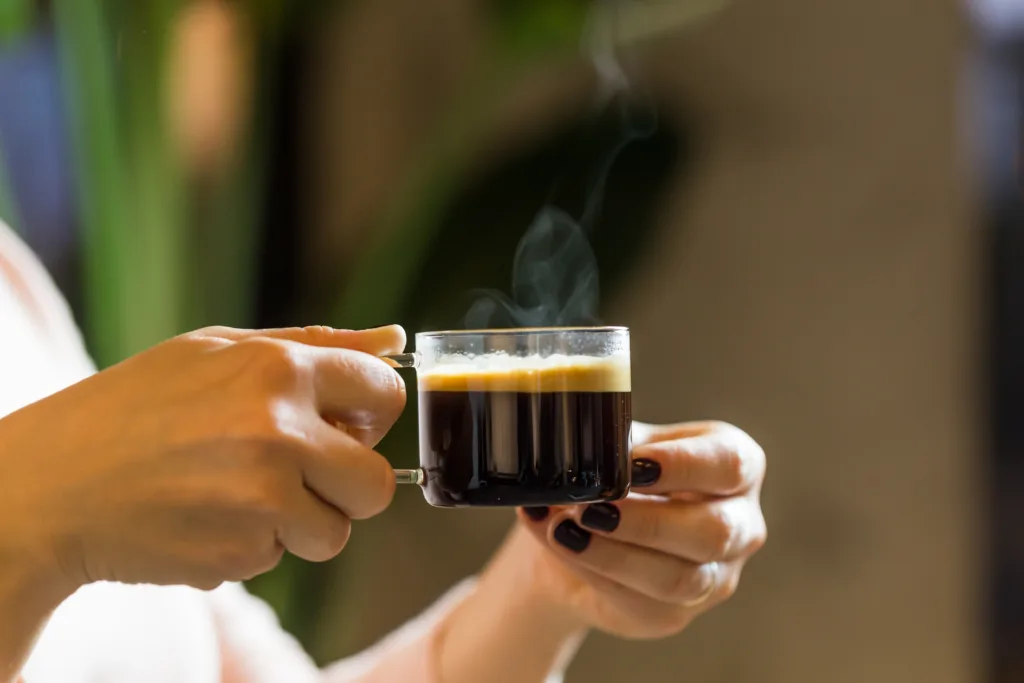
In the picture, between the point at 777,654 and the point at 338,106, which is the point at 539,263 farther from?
the point at 777,654

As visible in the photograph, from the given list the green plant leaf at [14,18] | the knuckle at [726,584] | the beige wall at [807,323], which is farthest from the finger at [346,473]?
the beige wall at [807,323]

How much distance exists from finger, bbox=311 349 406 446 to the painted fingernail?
274 millimetres

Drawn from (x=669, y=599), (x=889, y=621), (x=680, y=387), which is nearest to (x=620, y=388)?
(x=669, y=599)

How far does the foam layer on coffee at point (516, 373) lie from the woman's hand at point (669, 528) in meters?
0.12

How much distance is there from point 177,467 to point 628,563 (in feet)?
1.51

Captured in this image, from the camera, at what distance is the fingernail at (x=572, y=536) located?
90 cm

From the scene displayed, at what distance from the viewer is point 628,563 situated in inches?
35.4

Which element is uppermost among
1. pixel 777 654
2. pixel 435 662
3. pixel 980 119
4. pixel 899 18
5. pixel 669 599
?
pixel 899 18

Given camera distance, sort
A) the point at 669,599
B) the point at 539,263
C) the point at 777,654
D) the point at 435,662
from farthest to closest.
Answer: the point at 777,654 → the point at 539,263 → the point at 435,662 → the point at 669,599

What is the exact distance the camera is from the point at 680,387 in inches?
86.5

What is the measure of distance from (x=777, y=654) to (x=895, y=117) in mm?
1160

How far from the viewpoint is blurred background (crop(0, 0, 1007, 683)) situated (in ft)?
6.45

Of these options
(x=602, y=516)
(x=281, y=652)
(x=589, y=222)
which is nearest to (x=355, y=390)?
(x=602, y=516)

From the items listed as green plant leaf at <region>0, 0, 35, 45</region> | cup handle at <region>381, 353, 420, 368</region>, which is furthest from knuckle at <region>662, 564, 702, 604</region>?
green plant leaf at <region>0, 0, 35, 45</region>
